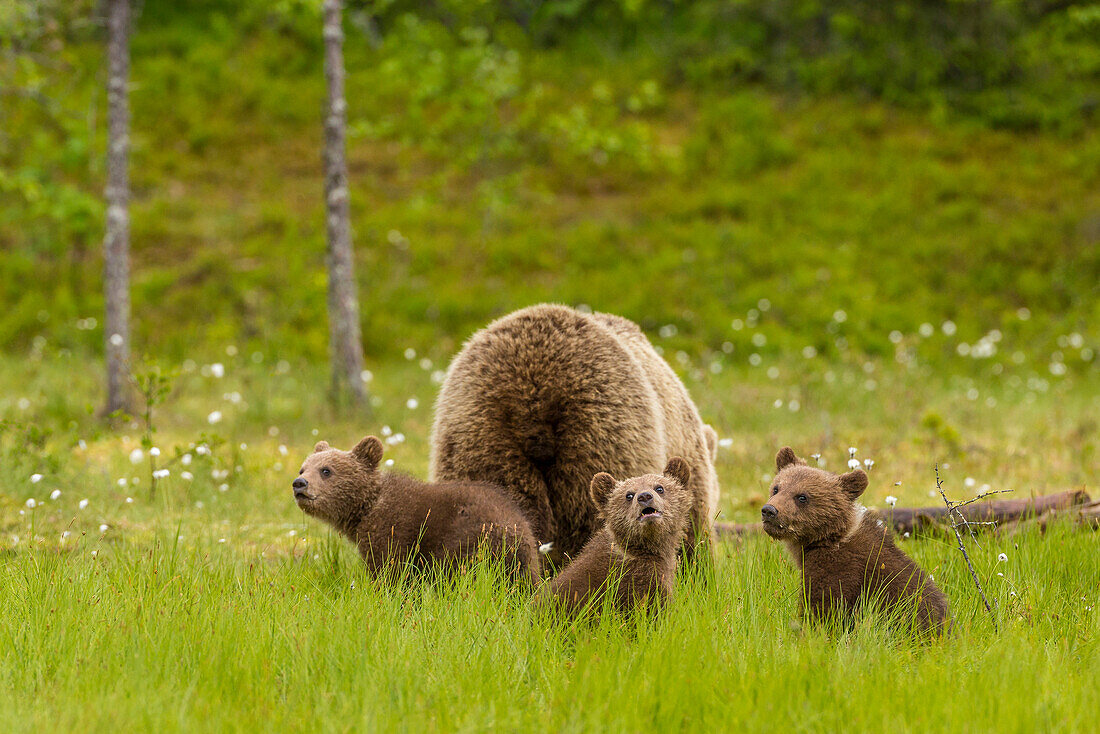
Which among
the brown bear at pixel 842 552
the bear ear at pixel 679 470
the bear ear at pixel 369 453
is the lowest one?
the brown bear at pixel 842 552

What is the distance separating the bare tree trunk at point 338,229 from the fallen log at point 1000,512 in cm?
632

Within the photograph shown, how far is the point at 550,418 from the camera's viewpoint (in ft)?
17.0

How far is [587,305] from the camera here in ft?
53.3

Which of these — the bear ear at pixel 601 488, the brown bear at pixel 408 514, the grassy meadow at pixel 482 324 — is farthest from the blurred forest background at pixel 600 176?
the bear ear at pixel 601 488

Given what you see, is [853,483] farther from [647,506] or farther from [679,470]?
[647,506]

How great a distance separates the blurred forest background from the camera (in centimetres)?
1603

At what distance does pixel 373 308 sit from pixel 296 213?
11.8 ft

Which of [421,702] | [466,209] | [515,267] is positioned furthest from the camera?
[466,209]

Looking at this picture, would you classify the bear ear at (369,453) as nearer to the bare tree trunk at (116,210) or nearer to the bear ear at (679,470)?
the bear ear at (679,470)

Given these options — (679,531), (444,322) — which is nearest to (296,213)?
(444,322)

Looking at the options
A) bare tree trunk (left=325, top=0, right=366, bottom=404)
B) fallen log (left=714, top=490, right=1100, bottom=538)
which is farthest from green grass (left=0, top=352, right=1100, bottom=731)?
bare tree trunk (left=325, top=0, right=366, bottom=404)

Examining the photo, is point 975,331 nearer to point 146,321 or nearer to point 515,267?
point 515,267

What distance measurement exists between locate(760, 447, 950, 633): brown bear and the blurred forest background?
9266mm

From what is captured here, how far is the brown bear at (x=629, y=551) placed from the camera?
167 inches
